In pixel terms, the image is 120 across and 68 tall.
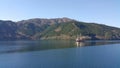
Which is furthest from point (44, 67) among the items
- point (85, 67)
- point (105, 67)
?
point (105, 67)

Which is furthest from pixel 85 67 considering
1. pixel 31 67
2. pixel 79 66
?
pixel 31 67

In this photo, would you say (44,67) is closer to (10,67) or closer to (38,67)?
(38,67)

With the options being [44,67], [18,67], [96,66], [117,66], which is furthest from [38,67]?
[117,66]

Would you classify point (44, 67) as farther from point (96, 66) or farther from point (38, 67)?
point (96, 66)

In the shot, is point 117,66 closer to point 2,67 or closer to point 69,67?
point 69,67

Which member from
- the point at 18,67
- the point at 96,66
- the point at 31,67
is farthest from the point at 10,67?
the point at 96,66
